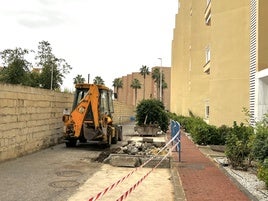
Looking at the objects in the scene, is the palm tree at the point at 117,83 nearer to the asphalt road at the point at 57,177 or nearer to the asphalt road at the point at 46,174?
the asphalt road at the point at 46,174

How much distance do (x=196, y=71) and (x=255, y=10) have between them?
1123 inches

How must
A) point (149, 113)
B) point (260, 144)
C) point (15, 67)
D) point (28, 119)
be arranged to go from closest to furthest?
point (260, 144), point (28, 119), point (149, 113), point (15, 67)

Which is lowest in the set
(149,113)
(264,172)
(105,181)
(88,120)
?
(105,181)

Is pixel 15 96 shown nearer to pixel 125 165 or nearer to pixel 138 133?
pixel 125 165

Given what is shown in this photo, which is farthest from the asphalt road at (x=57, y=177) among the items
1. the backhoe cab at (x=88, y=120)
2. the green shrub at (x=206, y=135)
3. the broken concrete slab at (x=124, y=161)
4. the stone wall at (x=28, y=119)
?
the green shrub at (x=206, y=135)

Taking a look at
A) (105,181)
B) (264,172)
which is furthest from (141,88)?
(264,172)

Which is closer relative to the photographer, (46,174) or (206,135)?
(46,174)

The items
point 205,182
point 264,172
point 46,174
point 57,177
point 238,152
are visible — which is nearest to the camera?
point 264,172

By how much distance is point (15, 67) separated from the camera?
222ft

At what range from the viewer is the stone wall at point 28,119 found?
1428 cm

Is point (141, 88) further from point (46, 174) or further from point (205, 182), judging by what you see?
point (205, 182)

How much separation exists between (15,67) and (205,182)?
199 feet

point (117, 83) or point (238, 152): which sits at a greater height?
point (117, 83)

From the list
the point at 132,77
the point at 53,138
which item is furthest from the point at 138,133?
the point at 132,77
